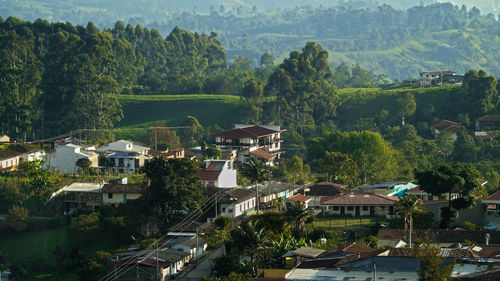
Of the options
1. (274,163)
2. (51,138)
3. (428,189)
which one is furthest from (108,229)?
(51,138)

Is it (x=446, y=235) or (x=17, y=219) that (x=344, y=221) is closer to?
(x=446, y=235)

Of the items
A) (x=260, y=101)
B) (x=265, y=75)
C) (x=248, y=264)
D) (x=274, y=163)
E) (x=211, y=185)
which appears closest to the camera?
(x=248, y=264)

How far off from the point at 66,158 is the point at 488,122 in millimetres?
38785

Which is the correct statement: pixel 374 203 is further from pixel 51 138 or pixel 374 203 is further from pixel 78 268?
pixel 51 138

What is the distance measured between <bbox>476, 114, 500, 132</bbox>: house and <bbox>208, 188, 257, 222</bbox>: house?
36.6 m

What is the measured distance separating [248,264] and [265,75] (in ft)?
271

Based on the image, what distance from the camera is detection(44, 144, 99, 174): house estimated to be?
196 ft

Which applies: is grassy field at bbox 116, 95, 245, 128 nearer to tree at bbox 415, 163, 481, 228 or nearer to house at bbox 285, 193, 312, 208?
house at bbox 285, 193, 312, 208

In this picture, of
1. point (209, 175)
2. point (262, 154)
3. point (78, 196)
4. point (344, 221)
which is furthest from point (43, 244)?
point (262, 154)

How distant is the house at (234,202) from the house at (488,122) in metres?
36.6

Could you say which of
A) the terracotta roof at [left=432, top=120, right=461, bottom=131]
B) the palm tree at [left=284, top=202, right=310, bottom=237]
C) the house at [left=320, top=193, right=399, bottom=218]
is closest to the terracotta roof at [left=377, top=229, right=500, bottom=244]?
the palm tree at [left=284, top=202, right=310, bottom=237]

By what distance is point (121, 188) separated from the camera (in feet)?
165

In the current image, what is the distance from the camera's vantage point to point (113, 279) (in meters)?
38.9

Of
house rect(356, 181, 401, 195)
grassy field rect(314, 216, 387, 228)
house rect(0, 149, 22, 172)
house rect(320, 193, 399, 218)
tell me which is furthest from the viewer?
house rect(0, 149, 22, 172)
